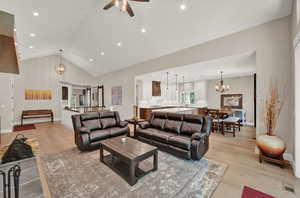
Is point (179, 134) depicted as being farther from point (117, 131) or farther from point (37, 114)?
point (37, 114)

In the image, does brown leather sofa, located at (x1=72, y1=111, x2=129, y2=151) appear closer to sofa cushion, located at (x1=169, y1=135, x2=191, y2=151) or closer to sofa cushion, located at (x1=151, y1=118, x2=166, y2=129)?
sofa cushion, located at (x1=151, y1=118, x2=166, y2=129)

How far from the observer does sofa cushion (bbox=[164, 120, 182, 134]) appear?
375cm

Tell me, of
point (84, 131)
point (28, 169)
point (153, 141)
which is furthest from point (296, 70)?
point (28, 169)

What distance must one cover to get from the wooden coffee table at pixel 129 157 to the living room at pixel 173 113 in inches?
0.8

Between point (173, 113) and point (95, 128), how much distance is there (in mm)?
2443

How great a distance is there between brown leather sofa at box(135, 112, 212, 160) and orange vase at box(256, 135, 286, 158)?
1.08 meters

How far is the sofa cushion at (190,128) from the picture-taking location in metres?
3.43

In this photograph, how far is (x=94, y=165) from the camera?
2785 mm

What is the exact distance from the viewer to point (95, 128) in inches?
159

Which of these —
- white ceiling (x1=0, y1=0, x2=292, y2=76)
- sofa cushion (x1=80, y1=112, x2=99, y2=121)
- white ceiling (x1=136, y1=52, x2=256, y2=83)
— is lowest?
sofa cushion (x1=80, y1=112, x2=99, y2=121)

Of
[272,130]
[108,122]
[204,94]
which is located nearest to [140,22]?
[108,122]

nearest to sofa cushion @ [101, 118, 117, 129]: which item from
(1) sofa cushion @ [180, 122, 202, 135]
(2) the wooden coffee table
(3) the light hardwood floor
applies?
(3) the light hardwood floor

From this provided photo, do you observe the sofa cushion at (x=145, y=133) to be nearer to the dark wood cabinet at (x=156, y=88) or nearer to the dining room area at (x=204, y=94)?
the dining room area at (x=204, y=94)

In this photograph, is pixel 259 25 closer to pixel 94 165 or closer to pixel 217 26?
pixel 217 26
